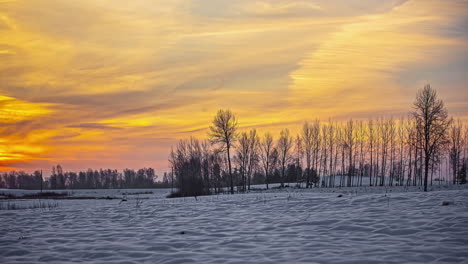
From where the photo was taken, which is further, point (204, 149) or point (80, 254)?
point (204, 149)

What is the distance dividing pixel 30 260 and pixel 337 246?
8.04 metres

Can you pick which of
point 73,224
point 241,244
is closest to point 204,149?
point 73,224

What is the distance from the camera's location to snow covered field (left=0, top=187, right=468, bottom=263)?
8.84m

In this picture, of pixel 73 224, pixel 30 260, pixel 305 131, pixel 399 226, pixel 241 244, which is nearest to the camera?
pixel 30 260

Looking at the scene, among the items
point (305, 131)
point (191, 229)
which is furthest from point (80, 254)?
point (305, 131)

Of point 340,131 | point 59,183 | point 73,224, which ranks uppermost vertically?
point 340,131

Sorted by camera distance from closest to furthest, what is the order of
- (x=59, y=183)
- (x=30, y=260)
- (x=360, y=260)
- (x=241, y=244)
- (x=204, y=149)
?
(x=360, y=260), (x=30, y=260), (x=241, y=244), (x=204, y=149), (x=59, y=183)

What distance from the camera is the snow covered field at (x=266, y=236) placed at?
8.84 meters

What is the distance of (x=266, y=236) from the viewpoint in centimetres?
1138

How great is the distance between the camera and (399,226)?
1159cm

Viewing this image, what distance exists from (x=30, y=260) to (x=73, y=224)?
668 centimetres

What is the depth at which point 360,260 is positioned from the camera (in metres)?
8.14

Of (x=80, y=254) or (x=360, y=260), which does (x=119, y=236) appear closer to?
(x=80, y=254)

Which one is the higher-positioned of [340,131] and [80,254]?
[340,131]
